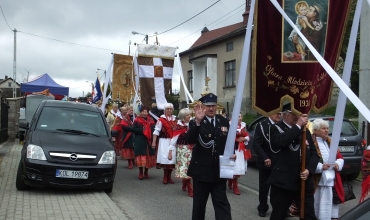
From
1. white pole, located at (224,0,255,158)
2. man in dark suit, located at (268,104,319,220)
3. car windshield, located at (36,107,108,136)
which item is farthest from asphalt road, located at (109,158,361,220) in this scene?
white pole, located at (224,0,255,158)

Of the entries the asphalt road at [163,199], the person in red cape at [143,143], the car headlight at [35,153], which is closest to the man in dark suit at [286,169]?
the asphalt road at [163,199]

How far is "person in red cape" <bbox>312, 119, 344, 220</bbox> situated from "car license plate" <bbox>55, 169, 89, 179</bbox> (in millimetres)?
4116

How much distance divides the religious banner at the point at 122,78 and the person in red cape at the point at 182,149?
6.01 metres

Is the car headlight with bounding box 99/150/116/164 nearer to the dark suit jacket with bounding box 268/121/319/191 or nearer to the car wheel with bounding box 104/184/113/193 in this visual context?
the car wheel with bounding box 104/184/113/193

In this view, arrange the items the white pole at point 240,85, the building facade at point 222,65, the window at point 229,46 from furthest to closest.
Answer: the window at point 229,46 → the building facade at point 222,65 → the white pole at point 240,85

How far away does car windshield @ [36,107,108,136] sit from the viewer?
9.11 m

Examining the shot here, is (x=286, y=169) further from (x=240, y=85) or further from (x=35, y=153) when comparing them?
(x=35, y=153)

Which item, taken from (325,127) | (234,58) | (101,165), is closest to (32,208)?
(101,165)

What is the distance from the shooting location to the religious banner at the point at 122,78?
50.2 ft

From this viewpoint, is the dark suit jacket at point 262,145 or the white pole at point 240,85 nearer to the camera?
the white pole at point 240,85

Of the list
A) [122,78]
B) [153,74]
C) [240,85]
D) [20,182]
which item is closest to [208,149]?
[240,85]

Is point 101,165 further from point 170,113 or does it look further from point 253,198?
point 253,198

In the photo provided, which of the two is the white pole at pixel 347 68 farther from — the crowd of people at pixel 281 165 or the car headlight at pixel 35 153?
the car headlight at pixel 35 153

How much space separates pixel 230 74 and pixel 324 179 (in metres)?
29.9
